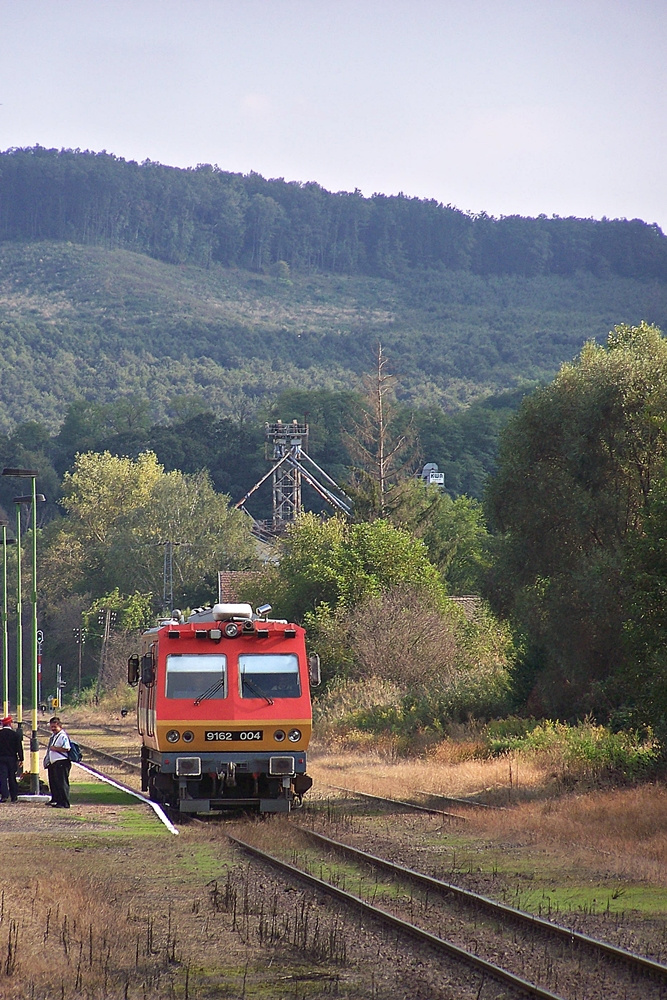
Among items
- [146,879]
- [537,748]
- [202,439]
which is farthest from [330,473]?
[146,879]

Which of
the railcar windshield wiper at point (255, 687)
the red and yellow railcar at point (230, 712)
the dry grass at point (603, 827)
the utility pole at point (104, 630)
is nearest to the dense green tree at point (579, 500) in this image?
the dry grass at point (603, 827)

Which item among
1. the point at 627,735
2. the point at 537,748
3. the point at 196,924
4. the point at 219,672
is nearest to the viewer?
the point at 196,924

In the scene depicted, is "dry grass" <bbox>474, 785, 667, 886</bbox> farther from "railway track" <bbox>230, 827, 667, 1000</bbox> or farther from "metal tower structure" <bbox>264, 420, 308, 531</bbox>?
"metal tower structure" <bbox>264, 420, 308, 531</bbox>

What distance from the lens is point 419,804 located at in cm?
2303

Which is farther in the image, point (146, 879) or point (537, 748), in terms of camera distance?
point (537, 748)

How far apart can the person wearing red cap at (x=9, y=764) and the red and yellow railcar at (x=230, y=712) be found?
5.25 meters

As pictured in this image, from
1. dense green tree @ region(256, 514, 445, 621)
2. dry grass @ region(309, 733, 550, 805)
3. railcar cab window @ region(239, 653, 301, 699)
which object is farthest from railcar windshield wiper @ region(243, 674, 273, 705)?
dense green tree @ region(256, 514, 445, 621)

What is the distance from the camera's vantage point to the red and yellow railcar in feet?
65.7

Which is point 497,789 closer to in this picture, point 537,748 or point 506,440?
point 537,748

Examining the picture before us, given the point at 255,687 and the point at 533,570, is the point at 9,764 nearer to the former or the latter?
the point at 255,687

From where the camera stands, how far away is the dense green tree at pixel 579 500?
94.8 ft

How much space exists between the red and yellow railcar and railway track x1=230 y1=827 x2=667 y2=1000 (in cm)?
490

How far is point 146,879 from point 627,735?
13465mm

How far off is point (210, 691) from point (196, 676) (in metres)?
0.36
